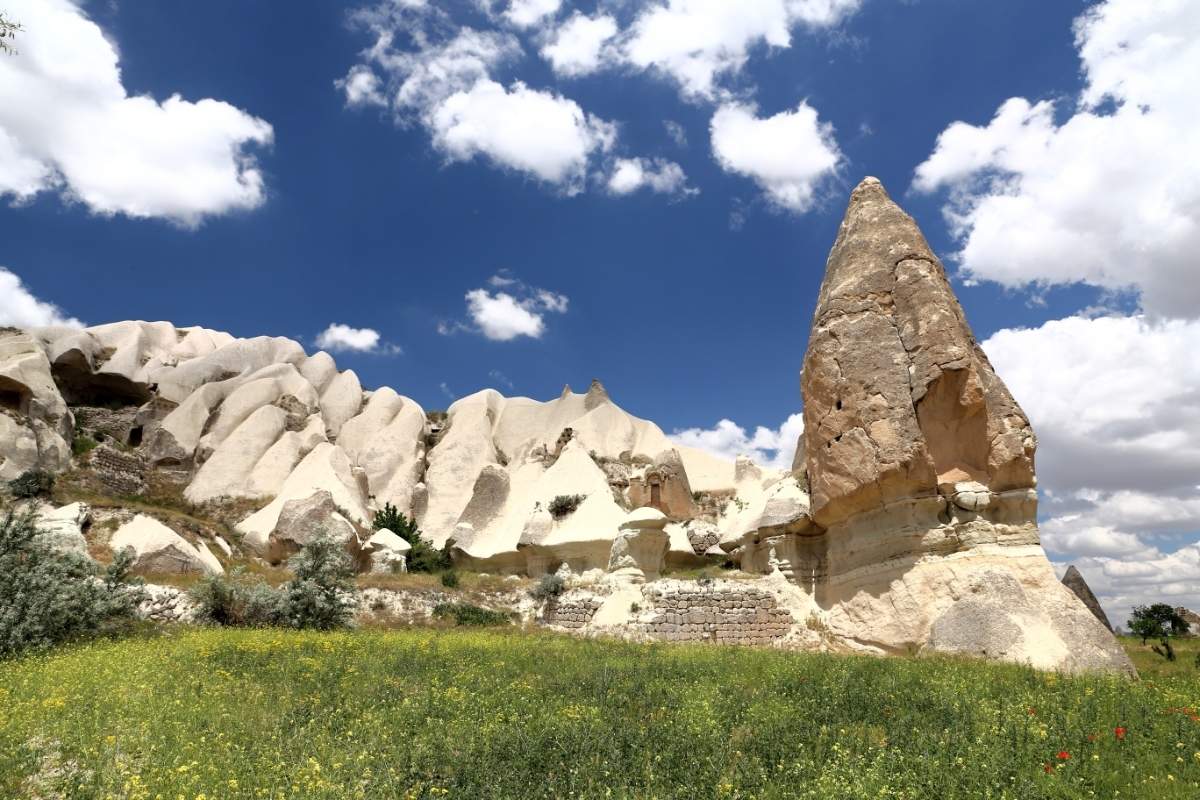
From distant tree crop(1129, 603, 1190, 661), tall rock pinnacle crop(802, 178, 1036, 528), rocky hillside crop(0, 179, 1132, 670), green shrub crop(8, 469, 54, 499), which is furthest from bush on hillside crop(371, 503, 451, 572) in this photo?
distant tree crop(1129, 603, 1190, 661)

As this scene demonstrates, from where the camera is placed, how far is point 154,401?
4234cm

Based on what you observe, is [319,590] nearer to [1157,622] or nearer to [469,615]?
[469,615]

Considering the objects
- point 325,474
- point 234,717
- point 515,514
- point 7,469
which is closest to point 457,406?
point 325,474

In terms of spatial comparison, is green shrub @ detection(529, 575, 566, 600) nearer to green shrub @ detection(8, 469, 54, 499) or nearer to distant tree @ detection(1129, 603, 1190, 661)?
green shrub @ detection(8, 469, 54, 499)

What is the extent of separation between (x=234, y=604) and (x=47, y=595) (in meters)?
4.14

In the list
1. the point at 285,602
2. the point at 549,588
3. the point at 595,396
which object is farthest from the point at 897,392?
the point at 595,396

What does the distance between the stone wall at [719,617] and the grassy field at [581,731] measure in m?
6.79

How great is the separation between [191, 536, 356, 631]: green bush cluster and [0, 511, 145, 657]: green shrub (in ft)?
4.72

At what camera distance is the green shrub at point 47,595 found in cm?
1092

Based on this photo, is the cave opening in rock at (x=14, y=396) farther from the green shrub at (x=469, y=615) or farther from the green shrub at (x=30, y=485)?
the green shrub at (x=469, y=615)

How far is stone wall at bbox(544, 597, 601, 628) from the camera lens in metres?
18.1

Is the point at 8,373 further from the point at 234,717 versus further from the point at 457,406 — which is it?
the point at 234,717

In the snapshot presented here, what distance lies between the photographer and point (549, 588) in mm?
→ 19562

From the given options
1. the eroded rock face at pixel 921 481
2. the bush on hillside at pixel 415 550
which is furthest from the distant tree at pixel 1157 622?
the bush on hillside at pixel 415 550
